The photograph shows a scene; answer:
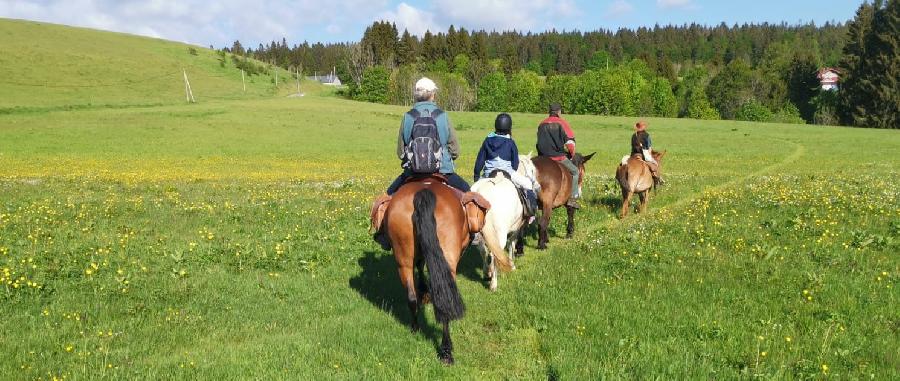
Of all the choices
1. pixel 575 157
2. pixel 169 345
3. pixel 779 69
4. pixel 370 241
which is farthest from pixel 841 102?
pixel 169 345

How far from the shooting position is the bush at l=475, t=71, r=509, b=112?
127 meters

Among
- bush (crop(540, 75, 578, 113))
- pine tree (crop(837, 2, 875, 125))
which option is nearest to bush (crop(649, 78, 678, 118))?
bush (crop(540, 75, 578, 113))

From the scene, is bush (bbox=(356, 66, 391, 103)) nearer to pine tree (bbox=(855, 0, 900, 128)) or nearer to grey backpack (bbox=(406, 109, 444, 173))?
pine tree (bbox=(855, 0, 900, 128))

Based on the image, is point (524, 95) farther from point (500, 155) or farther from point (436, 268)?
point (436, 268)

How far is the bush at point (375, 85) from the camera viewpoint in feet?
409

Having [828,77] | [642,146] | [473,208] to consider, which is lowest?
[473,208]

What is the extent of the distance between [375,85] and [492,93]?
26.2 metres

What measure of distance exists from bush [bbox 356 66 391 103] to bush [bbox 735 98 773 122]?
71.7 meters

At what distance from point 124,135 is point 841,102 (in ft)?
308

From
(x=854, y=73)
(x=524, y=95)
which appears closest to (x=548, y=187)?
(x=854, y=73)

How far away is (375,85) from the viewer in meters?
126

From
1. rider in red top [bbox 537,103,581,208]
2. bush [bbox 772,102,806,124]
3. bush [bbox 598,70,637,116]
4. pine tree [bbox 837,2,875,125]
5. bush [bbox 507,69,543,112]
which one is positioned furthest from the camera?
bush [bbox 507,69,543,112]

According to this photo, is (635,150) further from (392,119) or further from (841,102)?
(841,102)

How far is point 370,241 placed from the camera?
41.1ft
